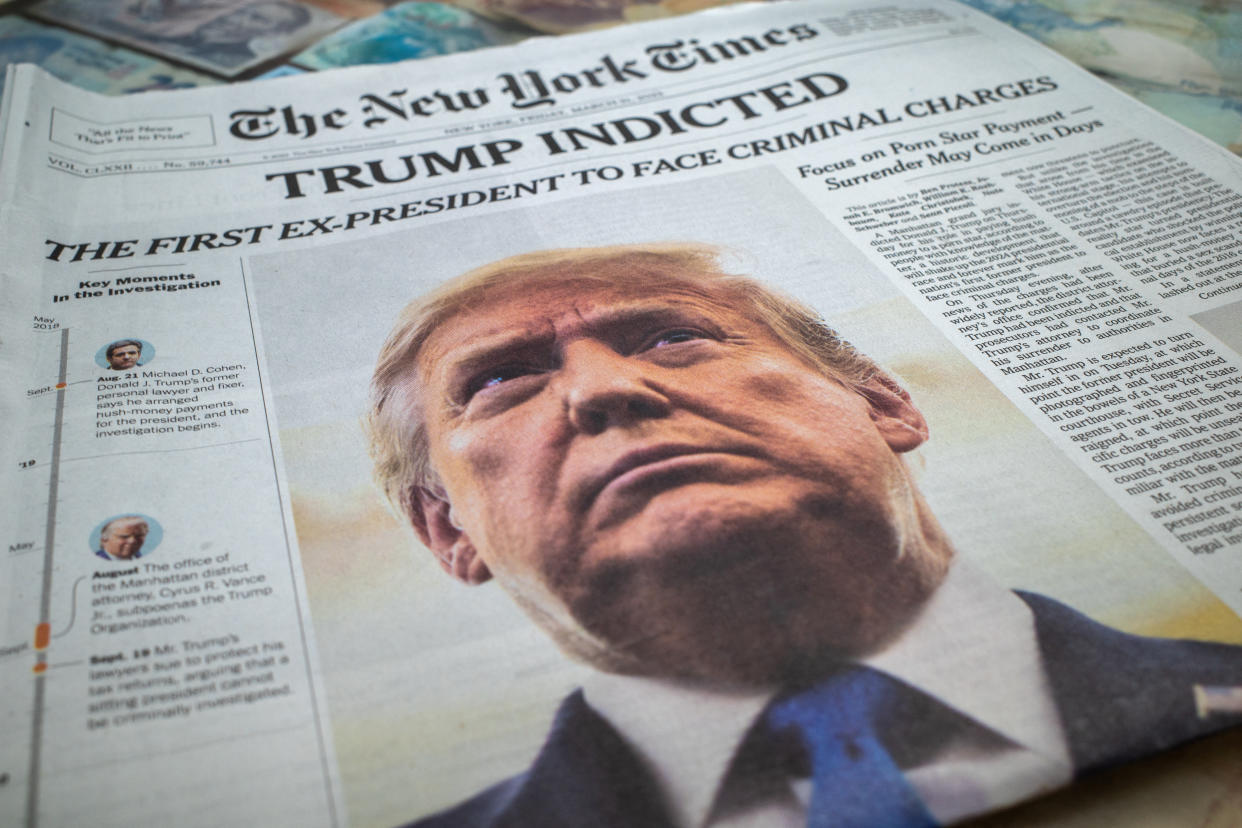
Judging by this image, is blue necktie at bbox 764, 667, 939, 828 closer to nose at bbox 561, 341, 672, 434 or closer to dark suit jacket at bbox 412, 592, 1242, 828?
dark suit jacket at bbox 412, 592, 1242, 828

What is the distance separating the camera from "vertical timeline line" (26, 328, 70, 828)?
0.37m

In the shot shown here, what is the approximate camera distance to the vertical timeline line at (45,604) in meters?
0.37

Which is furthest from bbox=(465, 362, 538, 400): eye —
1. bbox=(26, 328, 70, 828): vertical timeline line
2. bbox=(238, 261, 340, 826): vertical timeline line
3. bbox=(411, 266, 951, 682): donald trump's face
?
bbox=(26, 328, 70, 828): vertical timeline line

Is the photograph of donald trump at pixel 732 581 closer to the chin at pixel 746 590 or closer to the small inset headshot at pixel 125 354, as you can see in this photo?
the chin at pixel 746 590

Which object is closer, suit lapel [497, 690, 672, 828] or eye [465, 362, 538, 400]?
suit lapel [497, 690, 672, 828]

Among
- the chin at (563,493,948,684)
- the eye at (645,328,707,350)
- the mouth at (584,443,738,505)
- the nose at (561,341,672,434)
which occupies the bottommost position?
the chin at (563,493,948,684)

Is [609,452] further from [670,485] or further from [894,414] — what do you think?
[894,414]

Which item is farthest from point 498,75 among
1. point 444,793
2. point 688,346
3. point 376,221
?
point 444,793

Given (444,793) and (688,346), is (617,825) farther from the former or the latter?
(688,346)

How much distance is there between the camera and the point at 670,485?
18.2 inches

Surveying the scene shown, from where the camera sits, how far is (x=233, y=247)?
0.62 meters

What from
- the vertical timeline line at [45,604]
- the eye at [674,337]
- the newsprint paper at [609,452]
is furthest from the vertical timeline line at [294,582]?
the eye at [674,337]

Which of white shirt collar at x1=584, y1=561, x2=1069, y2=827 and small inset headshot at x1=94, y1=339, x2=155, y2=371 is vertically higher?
small inset headshot at x1=94, y1=339, x2=155, y2=371

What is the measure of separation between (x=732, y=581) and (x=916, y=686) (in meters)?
0.09
